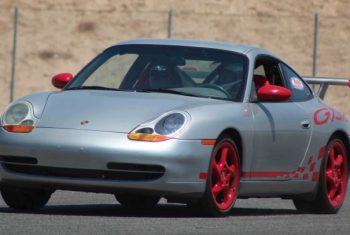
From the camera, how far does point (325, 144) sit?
1112 centimetres

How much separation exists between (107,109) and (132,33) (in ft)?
73.7

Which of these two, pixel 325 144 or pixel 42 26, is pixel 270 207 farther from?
pixel 42 26

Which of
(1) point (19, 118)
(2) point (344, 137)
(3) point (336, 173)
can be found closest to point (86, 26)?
(2) point (344, 137)

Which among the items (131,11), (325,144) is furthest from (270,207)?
(131,11)

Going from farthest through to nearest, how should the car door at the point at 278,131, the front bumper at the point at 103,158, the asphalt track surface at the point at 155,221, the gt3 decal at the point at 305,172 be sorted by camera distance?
the gt3 decal at the point at 305,172 < the car door at the point at 278,131 < the front bumper at the point at 103,158 < the asphalt track surface at the point at 155,221

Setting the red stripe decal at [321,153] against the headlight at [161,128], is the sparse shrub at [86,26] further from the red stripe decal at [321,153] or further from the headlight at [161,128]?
the headlight at [161,128]

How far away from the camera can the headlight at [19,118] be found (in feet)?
30.9

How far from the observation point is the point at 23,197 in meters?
9.84

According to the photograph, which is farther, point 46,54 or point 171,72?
point 46,54

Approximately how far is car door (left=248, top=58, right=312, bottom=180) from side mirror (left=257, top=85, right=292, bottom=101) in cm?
8

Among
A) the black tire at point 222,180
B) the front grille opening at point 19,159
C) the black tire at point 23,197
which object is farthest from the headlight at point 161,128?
the black tire at point 23,197

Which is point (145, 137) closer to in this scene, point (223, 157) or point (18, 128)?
point (223, 157)

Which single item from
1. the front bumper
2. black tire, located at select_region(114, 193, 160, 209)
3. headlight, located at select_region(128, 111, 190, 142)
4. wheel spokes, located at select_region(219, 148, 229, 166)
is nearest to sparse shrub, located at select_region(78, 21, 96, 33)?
black tire, located at select_region(114, 193, 160, 209)

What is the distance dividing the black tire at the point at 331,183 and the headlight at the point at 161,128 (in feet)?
7.18
